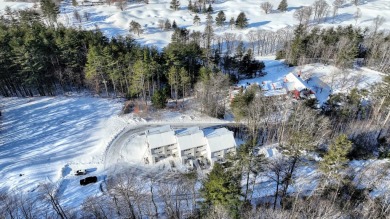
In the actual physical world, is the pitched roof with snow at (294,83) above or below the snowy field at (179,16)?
below

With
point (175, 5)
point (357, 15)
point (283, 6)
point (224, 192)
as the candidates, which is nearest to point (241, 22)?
point (283, 6)

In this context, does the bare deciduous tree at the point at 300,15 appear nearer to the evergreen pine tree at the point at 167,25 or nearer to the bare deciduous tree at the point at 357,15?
the bare deciduous tree at the point at 357,15

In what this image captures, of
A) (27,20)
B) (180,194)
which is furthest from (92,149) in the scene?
(27,20)

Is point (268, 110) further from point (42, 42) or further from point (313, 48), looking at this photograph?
point (42, 42)

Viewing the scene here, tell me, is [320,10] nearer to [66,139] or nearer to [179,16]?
[179,16]

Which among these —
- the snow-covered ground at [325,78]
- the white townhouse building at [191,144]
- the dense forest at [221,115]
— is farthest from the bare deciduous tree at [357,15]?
the white townhouse building at [191,144]

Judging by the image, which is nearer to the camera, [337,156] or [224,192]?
[224,192]

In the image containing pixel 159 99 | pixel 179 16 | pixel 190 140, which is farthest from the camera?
pixel 179 16

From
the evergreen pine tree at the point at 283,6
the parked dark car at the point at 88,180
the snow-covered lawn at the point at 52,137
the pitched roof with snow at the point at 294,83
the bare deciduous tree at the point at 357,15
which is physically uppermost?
the evergreen pine tree at the point at 283,6

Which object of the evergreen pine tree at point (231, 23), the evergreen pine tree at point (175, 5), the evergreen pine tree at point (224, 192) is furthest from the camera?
the evergreen pine tree at point (175, 5)

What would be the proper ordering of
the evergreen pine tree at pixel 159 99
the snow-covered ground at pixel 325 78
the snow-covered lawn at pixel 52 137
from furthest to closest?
the snow-covered ground at pixel 325 78 < the evergreen pine tree at pixel 159 99 < the snow-covered lawn at pixel 52 137
